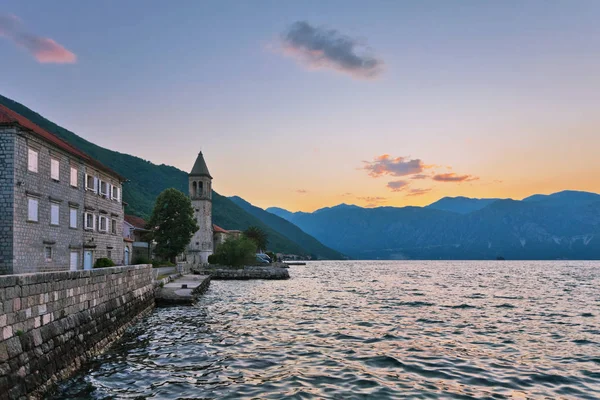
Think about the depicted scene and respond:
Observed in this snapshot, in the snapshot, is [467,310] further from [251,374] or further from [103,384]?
[103,384]

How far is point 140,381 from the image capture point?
13375 mm

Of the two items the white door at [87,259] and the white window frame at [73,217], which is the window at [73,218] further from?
the white door at [87,259]

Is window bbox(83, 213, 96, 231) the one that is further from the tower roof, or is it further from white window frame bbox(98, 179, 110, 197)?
the tower roof

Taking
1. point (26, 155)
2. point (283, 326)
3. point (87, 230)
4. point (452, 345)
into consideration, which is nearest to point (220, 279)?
point (87, 230)

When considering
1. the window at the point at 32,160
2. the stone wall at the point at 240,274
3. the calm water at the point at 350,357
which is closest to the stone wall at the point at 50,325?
the calm water at the point at 350,357

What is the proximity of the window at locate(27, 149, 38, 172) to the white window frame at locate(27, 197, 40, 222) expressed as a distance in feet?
7.08

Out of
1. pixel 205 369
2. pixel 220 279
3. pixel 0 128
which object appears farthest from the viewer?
pixel 220 279

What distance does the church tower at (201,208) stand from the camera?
103 meters

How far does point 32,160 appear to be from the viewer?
31.5 meters

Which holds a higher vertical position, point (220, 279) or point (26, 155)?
point (26, 155)

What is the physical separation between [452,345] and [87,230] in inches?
1364

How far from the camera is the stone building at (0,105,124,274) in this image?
1148 inches

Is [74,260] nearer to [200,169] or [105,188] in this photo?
[105,188]

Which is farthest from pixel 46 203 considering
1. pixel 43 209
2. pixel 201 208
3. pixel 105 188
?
pixel 201 208
